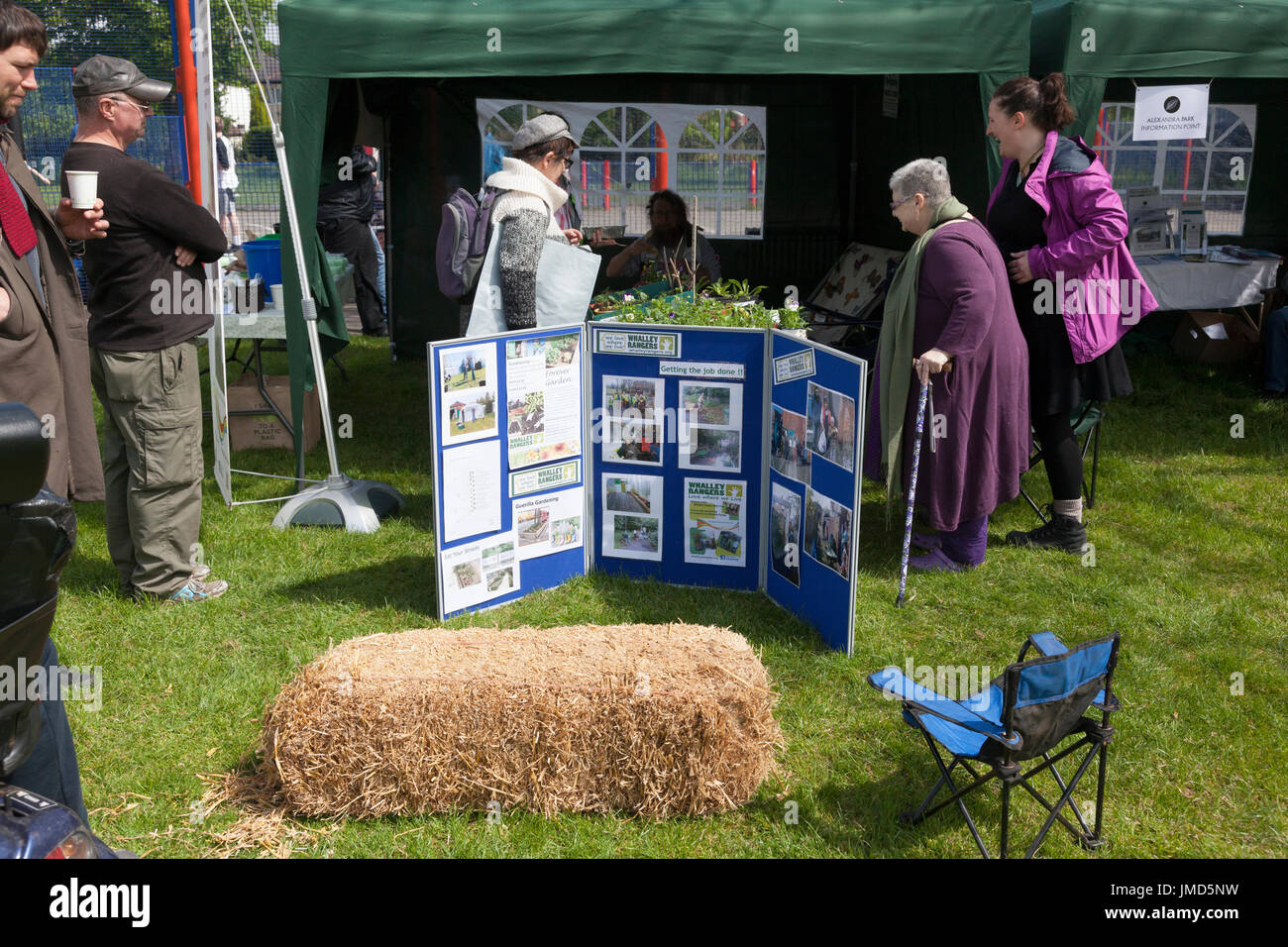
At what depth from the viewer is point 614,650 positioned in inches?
145

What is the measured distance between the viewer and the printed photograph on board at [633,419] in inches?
205

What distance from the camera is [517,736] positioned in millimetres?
3445

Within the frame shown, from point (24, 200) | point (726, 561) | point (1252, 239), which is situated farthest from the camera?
point (1252, 239)

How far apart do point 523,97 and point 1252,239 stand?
680cm

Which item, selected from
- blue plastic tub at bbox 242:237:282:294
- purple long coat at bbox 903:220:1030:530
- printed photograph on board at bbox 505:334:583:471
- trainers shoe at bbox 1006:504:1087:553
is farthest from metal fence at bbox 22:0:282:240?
trainers shoe at bbox 1006:504:1087:553

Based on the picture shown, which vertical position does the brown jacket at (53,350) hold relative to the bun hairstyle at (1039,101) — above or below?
below

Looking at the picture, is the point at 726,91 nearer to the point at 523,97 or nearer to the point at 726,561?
the point at 523,97

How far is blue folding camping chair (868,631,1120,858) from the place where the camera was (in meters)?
3.04

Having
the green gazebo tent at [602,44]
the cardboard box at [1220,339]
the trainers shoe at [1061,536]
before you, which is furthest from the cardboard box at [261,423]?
the cardboard box at [1220,339]

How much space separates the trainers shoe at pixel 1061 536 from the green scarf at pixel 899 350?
960 millimetres

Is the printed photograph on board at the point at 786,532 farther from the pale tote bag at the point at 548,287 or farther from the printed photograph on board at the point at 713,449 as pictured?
the pale tote bag at the point at 548,287

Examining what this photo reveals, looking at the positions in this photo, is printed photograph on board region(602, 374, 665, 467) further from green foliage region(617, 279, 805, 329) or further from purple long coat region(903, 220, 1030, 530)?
purple long coat region(903, 220, 1030, 530)

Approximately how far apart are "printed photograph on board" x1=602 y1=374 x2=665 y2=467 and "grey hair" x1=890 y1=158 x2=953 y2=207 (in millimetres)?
1387

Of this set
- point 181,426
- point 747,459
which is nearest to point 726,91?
point 747,459
